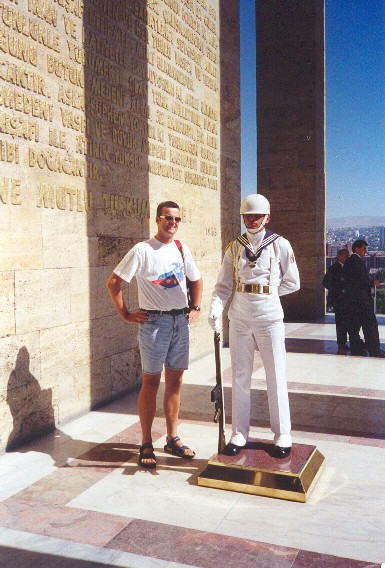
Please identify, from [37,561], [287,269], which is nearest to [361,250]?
[287,269]

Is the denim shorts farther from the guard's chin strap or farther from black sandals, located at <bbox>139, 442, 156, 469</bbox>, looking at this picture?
the guard's chin strap

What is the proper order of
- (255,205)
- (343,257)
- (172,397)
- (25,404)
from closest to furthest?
(255,205) → (172,397) → (25,404) → (343,257)

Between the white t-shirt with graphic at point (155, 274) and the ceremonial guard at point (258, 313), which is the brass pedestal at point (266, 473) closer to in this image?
the ceremonial guard at point (258, 313)

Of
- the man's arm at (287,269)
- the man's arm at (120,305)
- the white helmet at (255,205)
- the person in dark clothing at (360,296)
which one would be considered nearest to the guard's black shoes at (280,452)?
the man's arm at (287,269)

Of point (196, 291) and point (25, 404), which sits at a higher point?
point (196, 291)

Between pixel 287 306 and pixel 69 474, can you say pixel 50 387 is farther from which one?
pixel 287 306

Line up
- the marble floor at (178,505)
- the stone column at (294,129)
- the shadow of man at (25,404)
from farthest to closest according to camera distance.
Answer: the stone column at (294,129), the shadow of man at (25,404), the marble floor at (178,505)

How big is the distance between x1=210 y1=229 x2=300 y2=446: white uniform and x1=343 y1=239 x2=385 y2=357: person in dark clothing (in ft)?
15.6

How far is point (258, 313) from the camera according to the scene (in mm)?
4141

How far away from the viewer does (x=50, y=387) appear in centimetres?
543

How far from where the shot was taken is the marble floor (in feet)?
10.3

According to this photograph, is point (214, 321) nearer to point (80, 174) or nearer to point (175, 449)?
point (175, 449)

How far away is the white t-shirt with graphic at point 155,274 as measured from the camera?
4.41m

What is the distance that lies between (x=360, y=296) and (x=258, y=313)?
5161 mm
